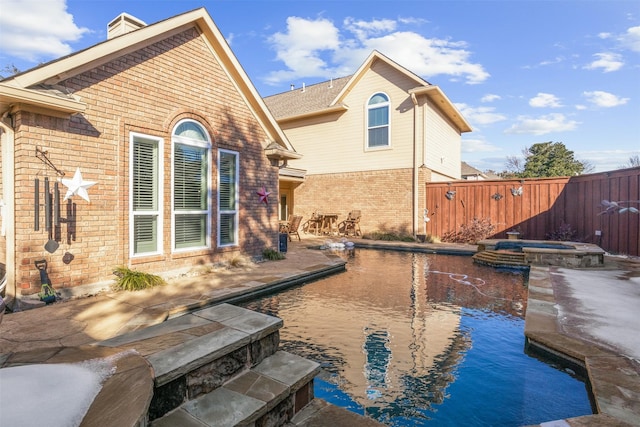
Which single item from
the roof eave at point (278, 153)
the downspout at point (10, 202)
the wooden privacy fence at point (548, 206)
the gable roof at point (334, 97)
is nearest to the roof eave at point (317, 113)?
the gable roof at point (334, 97)

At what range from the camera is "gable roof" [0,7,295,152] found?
14.6ft

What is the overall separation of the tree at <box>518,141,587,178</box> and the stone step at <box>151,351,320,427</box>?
112 ft

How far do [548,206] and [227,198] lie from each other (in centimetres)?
1177

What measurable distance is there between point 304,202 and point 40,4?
44.3ft

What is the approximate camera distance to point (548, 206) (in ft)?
40.1

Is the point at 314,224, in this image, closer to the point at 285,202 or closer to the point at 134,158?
the point at 285,202

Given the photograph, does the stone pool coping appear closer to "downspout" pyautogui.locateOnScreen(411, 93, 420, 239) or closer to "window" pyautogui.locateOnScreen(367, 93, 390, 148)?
"downspout" pyautogui.locateOnScreen(411, 93, 420, 239)

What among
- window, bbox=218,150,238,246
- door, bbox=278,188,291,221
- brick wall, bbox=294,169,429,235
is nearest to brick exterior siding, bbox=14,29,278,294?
window, bbox=218,150,238,246

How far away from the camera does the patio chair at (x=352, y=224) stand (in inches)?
611

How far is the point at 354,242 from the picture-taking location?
1349 cm

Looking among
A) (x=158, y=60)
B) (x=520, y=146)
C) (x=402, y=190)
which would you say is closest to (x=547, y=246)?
(x=402, y=190)

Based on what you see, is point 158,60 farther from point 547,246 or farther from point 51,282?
point 547,246

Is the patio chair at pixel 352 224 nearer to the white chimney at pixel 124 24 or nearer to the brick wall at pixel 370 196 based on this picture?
the brick wall at pixel 370 196

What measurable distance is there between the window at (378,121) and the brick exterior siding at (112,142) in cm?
872
